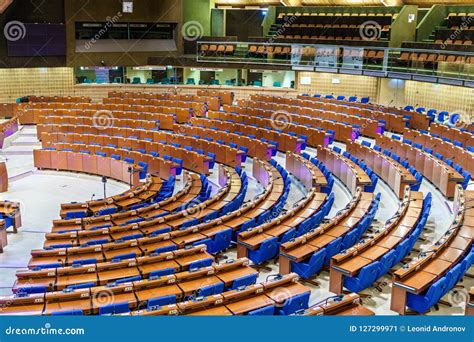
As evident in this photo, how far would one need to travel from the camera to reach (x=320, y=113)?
2477 centimetres

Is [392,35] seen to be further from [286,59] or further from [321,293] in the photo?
[321,293]

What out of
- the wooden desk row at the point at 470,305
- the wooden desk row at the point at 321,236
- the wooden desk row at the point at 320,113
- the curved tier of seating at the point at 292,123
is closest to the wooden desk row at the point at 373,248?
the wooden desk row at the point at 321,236

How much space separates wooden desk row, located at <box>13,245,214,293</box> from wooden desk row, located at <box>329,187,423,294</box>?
241 cm

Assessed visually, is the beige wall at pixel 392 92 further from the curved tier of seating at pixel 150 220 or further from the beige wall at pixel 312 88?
the curved tier of seating at pixel 150 220

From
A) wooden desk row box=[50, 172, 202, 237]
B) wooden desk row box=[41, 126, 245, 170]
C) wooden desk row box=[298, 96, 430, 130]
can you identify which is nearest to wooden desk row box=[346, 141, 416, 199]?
wooden desk row box=[41, 126, 245, 170]

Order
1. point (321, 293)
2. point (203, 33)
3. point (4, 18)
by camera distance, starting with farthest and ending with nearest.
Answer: point (203, 33) < point (4, 18) < point (321, 293)

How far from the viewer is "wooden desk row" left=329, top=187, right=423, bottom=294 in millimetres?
9875

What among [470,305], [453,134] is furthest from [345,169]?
[470,305]

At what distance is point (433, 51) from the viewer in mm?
24438

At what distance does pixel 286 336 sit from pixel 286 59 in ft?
93.8

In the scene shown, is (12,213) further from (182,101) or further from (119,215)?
(182,101)

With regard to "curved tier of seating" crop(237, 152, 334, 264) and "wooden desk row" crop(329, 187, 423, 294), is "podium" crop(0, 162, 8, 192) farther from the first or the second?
"wooden desk row" crop(329, 187, 423, 294)

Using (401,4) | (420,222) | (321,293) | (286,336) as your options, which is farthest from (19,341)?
(401,4)

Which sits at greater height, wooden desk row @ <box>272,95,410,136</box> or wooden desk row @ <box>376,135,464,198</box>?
wooden desk row @ <box>272,95,410,136</box>
